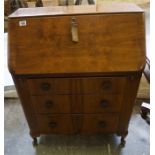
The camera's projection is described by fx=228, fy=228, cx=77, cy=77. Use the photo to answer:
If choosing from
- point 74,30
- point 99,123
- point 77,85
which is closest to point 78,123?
point 99,123

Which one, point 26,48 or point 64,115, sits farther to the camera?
point 64,115

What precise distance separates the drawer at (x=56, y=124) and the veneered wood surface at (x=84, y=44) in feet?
1.31

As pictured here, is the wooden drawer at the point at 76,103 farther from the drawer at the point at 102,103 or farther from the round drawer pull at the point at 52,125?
the round drawer pull at the point at 52,125

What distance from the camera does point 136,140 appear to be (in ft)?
5.94

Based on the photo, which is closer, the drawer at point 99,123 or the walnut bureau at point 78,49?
the walnut bureau at point 78,49

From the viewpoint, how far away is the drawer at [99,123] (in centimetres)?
156

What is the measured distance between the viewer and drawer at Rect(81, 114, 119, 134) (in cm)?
156

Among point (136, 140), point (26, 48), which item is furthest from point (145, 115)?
point (26, 48)

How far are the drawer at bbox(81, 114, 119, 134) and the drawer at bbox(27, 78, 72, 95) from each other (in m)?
0.29

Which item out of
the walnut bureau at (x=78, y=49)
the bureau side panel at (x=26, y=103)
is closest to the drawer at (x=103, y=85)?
the walnut bureau at (x=78, y=49)

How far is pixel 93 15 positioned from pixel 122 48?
25 centimetres

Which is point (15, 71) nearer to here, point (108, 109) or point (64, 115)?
point (64, 115)

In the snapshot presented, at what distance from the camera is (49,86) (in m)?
1.40

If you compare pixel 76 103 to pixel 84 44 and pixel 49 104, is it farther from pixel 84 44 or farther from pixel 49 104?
pixel 84 44
